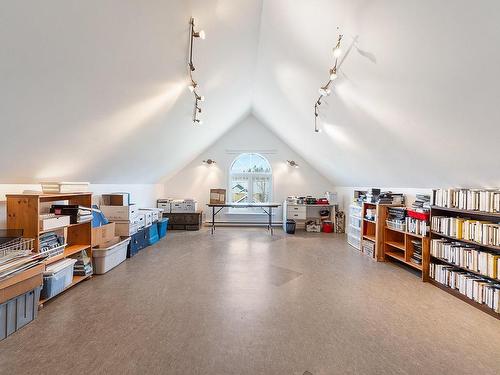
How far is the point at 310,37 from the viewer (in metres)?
2.84

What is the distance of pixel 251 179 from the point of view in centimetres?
825

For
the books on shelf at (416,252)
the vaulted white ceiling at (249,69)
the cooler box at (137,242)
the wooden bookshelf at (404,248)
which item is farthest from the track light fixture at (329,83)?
the cooler box at (137,242)

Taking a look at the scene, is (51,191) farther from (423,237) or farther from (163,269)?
(423,237)

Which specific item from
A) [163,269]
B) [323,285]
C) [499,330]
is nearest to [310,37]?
[323,285]

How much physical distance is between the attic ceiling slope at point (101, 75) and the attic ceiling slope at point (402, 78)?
81 cm

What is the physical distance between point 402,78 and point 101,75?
276 centimetres

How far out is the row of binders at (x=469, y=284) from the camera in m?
2.54

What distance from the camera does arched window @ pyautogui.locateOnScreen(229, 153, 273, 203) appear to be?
824 centimetres

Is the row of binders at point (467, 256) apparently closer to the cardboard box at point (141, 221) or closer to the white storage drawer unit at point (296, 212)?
the white storage drawer unit at point (296, 212)

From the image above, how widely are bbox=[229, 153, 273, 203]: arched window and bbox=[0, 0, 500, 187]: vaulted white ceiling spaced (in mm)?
3809

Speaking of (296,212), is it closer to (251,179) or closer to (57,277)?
(251,179)

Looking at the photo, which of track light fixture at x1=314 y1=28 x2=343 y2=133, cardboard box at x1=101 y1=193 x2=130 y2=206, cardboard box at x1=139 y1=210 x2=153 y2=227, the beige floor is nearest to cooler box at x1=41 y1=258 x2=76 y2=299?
the beige floor

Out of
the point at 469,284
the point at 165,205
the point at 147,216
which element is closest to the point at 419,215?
the point at 469,284

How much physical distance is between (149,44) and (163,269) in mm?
Answer: 3015
